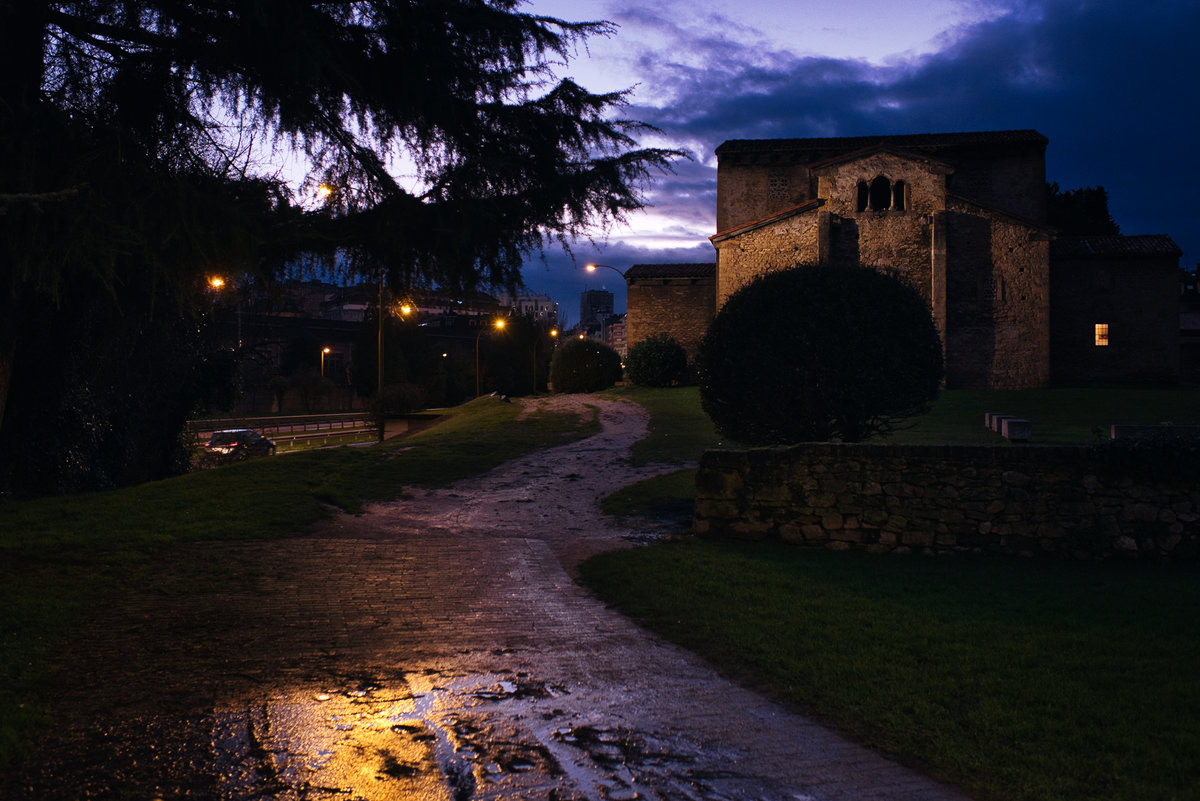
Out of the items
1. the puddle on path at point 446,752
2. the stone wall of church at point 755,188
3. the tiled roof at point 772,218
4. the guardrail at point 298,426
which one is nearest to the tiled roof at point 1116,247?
the tiled roof at point 772,218

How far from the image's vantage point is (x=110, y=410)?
1454 centimetres

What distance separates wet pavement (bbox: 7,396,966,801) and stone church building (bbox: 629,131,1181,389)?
2687 cm

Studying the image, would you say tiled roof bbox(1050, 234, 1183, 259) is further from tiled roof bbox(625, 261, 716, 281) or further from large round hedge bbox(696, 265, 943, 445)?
large round hedge bbox(696, 265, 943, 445)

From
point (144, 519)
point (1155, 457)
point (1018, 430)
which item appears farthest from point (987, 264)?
point (144, 519)

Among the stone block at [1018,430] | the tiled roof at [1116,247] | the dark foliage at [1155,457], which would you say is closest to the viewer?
the dark foliage at [1155,457]

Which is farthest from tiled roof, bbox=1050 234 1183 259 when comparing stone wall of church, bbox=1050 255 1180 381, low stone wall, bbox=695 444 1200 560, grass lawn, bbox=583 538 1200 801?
grass lawn, bbox=583 538 1200 801

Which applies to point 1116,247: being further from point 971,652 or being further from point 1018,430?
point 971,652

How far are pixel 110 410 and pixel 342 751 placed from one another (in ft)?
42.7

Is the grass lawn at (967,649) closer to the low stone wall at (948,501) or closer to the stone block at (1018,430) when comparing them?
the low stone wall at (948,501)

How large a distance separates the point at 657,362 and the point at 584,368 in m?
3.84

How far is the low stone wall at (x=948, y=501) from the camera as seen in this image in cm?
943

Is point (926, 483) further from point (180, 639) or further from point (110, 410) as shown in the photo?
point (110, 410)

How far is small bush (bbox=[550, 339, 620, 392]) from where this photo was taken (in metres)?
41.0

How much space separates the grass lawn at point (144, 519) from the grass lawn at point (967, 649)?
4550mm
